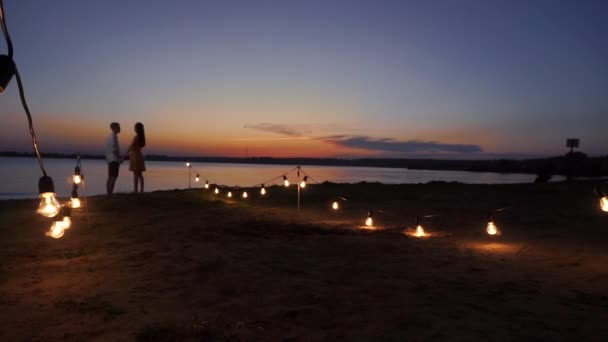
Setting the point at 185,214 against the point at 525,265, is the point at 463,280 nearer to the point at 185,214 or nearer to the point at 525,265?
the point at 525,265

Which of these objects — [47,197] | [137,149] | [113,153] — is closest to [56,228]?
[47,197]

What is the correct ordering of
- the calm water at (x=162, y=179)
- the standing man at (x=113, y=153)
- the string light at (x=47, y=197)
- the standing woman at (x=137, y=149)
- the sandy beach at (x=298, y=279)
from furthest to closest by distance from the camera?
the calm water at (x=162, y=179) < the standing woman at (x=137, y=149) < the standing man at (x=113, y=153) < the sandy beach at (x=298, y=279) < the string light at (x=47, y=197)

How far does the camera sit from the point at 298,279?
5.08 m

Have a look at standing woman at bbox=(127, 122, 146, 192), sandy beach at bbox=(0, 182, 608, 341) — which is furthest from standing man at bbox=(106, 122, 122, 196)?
sandy beach at bbox=(0, 182, 608, 341)

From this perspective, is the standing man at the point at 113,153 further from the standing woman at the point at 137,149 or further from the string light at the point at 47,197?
the string light at the point at 47,197

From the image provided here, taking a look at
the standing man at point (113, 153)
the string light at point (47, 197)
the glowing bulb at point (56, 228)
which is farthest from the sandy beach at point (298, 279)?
the standing man at point (113, 153)

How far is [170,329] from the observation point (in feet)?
11.8

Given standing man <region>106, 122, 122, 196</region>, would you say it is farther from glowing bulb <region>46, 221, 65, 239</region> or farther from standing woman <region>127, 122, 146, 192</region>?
glowing bulb <region>46, 221, 65, 239</region>

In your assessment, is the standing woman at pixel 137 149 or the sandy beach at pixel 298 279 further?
the standing woman at pixel 137 149

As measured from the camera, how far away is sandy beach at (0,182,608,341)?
144 inches

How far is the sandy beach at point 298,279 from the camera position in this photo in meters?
3.66

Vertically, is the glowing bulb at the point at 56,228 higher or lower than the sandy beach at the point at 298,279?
higher

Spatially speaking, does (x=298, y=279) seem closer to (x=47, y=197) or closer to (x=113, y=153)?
(x=47, y=197)

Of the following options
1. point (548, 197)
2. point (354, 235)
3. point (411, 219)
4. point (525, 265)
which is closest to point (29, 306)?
point (354, 235)
